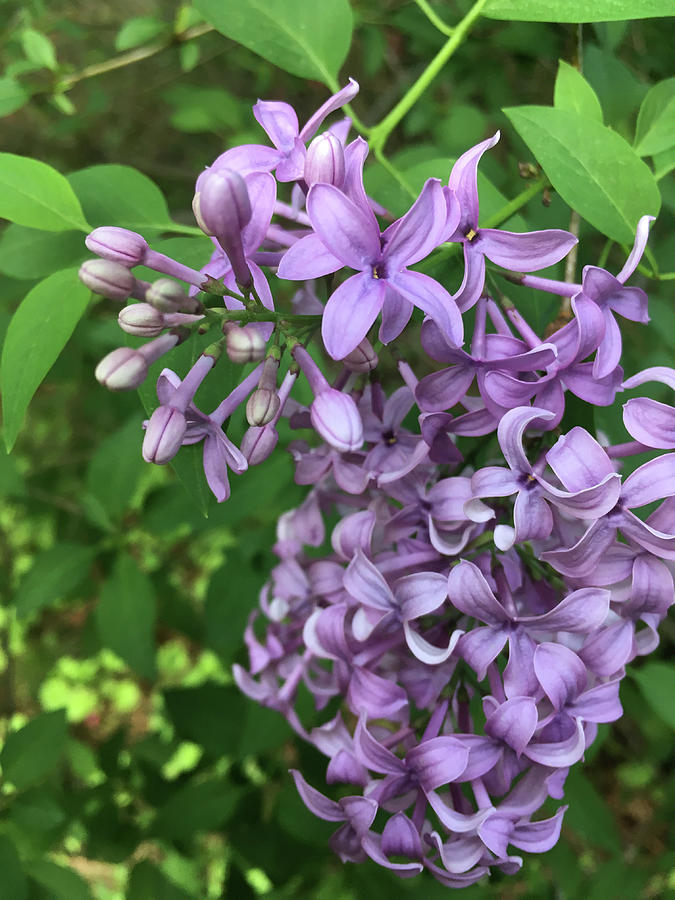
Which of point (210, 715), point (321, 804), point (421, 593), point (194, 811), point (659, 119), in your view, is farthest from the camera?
point (210, 715)

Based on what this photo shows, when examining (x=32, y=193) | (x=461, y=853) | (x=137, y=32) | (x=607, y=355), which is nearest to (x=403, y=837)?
(x=461, y=853)

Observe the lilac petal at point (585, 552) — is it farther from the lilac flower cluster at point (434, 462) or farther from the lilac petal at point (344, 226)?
the lilac petal at point (344, 226)

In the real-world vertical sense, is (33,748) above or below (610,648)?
below

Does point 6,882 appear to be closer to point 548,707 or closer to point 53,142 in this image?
point 548,707

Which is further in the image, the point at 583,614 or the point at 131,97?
the point at 131,97

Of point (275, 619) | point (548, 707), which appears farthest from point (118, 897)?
point (548, 707)

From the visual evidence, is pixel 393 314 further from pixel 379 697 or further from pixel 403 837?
pixel 403 837
